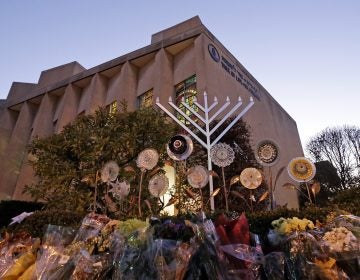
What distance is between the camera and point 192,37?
47.2 feet

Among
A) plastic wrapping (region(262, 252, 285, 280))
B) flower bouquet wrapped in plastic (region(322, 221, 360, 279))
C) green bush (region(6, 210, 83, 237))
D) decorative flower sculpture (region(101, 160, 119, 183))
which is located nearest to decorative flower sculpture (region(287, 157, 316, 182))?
decorative flower sculpture (region(101, 160, 119, 183))

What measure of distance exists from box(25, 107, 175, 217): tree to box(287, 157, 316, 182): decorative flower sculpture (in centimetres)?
391

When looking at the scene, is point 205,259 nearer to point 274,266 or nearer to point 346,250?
point 274,266

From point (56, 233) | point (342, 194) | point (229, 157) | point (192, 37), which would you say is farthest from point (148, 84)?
point (56, 233)

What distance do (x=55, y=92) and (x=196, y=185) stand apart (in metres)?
19.2

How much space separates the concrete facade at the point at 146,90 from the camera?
1418cm

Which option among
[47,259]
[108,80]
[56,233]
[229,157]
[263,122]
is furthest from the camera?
[108,80]

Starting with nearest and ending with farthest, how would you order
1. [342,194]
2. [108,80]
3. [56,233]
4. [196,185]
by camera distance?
[56,233], [196,185], [342,194], [108,80]

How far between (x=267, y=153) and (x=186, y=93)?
8.39m

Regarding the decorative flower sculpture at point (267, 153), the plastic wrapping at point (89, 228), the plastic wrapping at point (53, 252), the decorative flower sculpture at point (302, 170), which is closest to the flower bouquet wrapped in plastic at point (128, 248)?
the plastic wrapping at point (89, 228)

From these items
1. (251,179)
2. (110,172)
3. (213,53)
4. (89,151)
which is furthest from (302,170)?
(213,53)

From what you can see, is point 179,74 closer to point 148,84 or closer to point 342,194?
point 148,84

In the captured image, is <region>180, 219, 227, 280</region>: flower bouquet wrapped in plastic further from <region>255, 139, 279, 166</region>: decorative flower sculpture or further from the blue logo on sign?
the blue logo on sign

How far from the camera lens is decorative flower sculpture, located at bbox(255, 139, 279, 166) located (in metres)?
5.81
